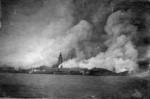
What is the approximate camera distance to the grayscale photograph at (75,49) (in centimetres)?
488

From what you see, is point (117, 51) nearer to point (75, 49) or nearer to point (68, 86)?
point (75, 49)

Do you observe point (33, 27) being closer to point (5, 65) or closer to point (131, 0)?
point (5, 65)

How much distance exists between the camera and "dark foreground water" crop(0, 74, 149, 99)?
4.88 meters

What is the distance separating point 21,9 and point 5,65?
143cm

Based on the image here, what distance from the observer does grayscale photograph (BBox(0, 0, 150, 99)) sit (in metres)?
4.88

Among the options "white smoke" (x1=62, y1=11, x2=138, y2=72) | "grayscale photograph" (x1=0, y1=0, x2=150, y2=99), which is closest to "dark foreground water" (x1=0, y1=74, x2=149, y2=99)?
"grayscale photograph" (x1=0, y1=0, x2=150, y2=99)

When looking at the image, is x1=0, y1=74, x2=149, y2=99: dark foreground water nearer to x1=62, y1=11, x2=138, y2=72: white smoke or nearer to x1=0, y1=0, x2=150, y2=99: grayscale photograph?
x1=0, y1=0, x2=150, y2=99: grayscale photograph

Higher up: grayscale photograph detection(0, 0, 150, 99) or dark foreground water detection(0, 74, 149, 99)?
grayscale photograph detection(0, 0, 150, 99)

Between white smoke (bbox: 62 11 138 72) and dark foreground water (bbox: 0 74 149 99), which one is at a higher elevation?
white smoke (bbox: 62 11 138 72)

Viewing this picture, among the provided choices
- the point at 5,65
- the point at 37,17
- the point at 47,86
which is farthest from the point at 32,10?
the point at 47,86

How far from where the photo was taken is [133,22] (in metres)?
4.98

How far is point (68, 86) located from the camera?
5.14 metres

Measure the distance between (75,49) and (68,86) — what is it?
890 mm

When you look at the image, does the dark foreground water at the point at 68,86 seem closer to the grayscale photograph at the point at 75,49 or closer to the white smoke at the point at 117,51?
the grayscale photograph at the point at 75,49
